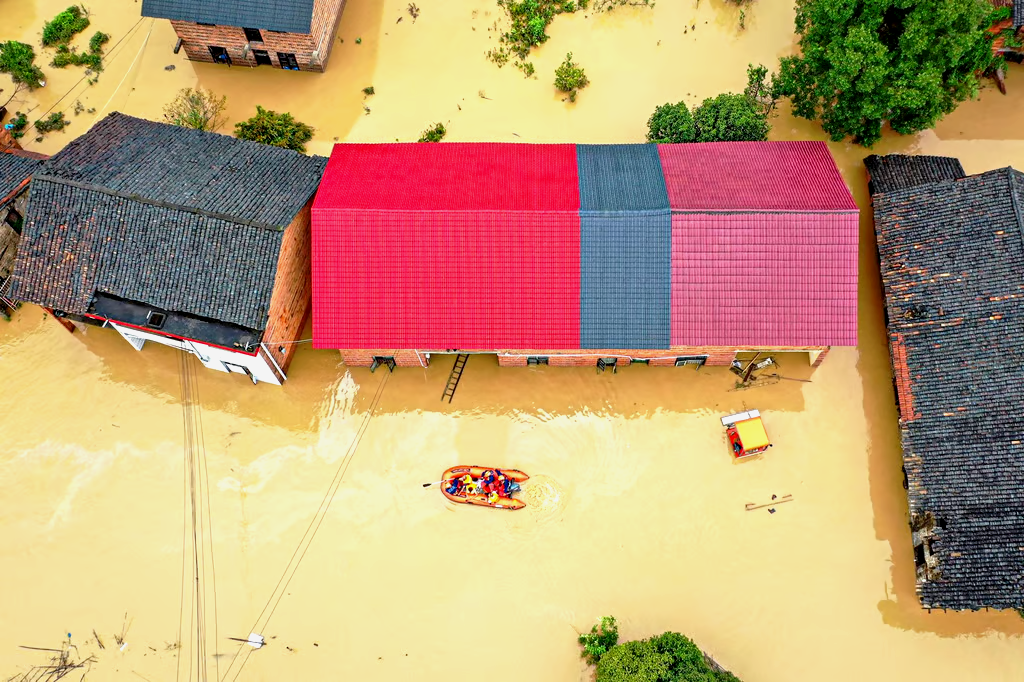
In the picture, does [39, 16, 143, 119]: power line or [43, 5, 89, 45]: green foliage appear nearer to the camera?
[39, 16, 143, 119]: power line

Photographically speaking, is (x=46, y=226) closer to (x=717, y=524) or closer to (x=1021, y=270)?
(x=717, y=524)

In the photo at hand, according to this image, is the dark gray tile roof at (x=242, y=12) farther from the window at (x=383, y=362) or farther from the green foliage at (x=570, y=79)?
the window at (x=383, y=362)

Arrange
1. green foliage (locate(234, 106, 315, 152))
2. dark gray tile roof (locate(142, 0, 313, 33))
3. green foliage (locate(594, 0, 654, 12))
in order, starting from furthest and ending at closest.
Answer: green foliage (locate(594, 0, 654, 12)), green foliage (locate(234, 106, 315, 152)), dark gray tile roof (locate(142, 0, 313, 33))

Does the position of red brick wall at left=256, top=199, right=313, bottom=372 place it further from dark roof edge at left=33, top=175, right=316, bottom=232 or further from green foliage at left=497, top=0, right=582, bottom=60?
green foliage at left=497, top=0, right=582, bottom=60

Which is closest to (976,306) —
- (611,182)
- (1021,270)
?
(1021,270)

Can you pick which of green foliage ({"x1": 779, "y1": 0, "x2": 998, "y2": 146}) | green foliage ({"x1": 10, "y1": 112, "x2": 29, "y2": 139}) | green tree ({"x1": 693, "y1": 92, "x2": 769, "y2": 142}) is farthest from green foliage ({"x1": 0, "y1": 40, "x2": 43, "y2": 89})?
green foliage ({"x1": 779, "y1": 0, "x2": 998, "y2": 146})

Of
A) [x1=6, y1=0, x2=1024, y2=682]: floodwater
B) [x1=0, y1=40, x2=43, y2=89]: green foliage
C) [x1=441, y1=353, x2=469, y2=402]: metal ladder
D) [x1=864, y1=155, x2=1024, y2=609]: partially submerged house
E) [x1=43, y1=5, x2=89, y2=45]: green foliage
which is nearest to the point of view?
[x1=864, y1=155, x2=1024, y2=609]: partially submerged house

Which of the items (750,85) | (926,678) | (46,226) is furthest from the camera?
(750,85)

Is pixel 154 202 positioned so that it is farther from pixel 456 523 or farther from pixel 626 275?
pixel 626 275
